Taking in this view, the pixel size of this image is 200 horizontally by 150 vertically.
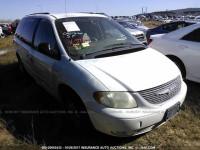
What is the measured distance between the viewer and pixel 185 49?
13.3 feet

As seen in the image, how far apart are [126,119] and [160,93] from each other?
0.55m

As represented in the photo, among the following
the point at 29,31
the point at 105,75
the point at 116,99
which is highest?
the point at 29,31

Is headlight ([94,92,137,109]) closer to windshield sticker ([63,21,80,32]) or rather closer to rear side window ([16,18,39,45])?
windshield sticker ([63,21,80,32])

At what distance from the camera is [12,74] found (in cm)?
554

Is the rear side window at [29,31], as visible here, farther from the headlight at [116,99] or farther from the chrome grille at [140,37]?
the chrome grille at [140,37]

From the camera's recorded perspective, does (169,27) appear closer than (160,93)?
No

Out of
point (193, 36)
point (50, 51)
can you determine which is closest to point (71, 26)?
point (50, 51)

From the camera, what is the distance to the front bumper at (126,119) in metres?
2.06

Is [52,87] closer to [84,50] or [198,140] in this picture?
[84,50]

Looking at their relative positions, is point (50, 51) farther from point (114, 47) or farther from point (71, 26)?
point (114, 47)

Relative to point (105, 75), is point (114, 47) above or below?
above

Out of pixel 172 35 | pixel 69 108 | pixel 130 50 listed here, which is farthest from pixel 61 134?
pixel 172 35

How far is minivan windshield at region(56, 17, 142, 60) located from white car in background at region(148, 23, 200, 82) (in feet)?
4.66

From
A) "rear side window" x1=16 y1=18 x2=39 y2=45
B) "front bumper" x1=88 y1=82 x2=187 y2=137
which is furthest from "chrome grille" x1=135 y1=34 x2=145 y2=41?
"front bumper" x1=88 y1=82 x2=187 y2=137
